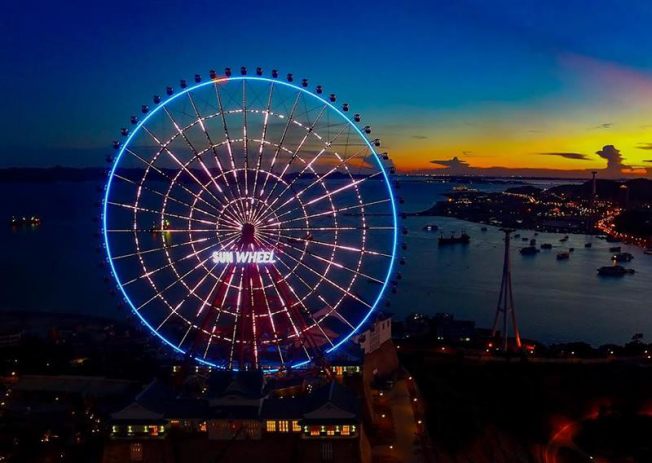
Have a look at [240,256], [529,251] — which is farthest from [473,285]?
[240,256]

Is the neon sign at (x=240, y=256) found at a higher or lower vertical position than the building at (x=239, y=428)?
higher

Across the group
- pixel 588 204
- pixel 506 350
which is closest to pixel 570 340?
pixel 506 350

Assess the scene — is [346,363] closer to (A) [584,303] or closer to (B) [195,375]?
(B) [195,375]

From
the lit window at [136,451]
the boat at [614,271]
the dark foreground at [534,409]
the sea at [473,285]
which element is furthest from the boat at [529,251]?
the lit window at [136,451]

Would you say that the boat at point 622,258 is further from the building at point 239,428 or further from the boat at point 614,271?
the building at point 239,428

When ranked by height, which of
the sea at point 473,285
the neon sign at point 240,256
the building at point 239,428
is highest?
the neon sign at point 240,256

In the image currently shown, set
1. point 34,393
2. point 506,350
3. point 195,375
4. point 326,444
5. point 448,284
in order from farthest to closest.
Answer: point 448,284 → point 506,350 → point 34,393 → point 195,375 → point 326,444

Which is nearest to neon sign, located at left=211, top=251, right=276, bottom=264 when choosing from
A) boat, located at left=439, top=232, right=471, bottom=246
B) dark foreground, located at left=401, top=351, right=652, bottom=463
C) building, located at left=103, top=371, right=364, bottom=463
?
building, located at left=103, top=371, right=364, bottom=463

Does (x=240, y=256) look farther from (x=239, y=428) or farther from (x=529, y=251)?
(x=529, y=251)

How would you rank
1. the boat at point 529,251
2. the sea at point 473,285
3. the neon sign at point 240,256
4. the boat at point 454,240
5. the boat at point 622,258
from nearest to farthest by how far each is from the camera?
the neon sign at point 240,256 → the sea at point 473,285 → the boat at point 622,258 → the boat at point 529,251 → the boat at point 454,240
